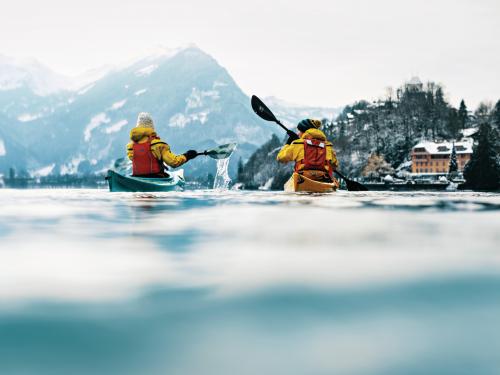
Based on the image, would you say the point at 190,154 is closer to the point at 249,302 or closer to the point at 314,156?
the point at 314,156

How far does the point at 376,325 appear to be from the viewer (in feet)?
10.5

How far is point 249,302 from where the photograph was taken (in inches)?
145

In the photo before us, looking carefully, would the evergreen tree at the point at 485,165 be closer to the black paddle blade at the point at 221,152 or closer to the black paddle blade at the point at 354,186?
the black paddle blade at the point at 354,186

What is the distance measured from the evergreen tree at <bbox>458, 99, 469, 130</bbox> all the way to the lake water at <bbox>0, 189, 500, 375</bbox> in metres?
147

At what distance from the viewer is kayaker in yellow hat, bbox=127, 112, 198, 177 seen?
1730 centimetres

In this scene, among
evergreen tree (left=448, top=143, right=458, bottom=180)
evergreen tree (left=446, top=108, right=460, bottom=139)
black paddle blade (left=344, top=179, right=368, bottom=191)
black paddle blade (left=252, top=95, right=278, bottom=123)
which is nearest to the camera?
black paddle blade (left=252, top=95, right=278, bottom=123)

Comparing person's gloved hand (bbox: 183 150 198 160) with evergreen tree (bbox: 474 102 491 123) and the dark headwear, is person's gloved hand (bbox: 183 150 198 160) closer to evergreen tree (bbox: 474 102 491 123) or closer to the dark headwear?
the dark headwear

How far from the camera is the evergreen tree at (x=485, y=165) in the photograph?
240 ft

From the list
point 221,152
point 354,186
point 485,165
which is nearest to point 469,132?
point 485,165

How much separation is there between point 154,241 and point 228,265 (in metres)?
1.68

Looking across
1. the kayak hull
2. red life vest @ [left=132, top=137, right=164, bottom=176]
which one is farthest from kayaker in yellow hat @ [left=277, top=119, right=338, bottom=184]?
red life vest @ [left=132, top=137, right=164, bottom=176]

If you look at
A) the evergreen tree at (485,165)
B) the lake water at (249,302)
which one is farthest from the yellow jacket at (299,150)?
the evergreen tree at (485,165)

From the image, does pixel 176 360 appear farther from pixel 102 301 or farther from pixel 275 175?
pixel 275 175

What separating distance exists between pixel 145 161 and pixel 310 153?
521 cm
